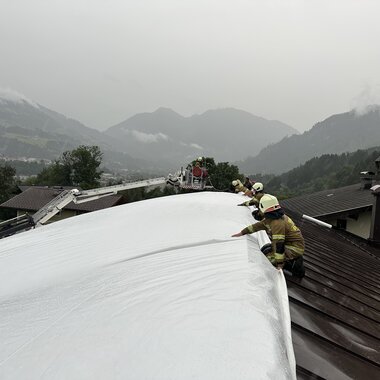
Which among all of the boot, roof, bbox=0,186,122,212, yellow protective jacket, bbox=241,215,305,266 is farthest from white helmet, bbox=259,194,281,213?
roof, bbox=0,186,122,212

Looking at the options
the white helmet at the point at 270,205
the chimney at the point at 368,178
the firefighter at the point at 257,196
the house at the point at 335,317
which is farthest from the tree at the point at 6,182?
the white helmet at the point at 270,205

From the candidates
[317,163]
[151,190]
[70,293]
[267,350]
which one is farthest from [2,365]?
[317,163]

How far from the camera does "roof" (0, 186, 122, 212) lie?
37281 mm

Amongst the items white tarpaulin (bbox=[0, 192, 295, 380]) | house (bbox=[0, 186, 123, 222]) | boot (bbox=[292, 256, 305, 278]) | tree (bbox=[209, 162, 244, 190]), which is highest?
white tarpaulin (bbox=[0, 192, 295, 380])

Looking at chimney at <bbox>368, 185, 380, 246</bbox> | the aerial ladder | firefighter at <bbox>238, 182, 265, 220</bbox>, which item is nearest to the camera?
firefighter at <bbox>238, 182, 265, 220</bbox>

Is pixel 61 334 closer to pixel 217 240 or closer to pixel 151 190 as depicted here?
pixel 217 240

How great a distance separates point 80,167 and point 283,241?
63372 mm

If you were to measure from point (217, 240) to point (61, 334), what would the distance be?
2.72m

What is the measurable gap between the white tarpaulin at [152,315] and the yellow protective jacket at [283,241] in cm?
23

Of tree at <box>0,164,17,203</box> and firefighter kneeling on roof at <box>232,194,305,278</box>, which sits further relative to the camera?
tree at <box>0,164,17,203</box>

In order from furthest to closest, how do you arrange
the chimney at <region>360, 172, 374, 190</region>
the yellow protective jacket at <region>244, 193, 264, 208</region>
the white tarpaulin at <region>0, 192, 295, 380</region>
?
the chimney at <region>360, 172, 374, 190</region>, the yellow protective jacket at <region>244, 193, 264, 208</region>, the white tarpaulin at <region>0, 192, 295, 380</region>

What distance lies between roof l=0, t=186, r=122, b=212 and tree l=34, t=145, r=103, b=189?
20.0 meters

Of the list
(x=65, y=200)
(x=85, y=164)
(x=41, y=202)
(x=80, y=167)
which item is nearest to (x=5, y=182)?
(x=80, y=167)

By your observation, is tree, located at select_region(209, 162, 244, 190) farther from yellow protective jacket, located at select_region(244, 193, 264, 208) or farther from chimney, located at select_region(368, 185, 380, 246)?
yellow protective jacket, located at select_region(244, 193, 264, 208)
